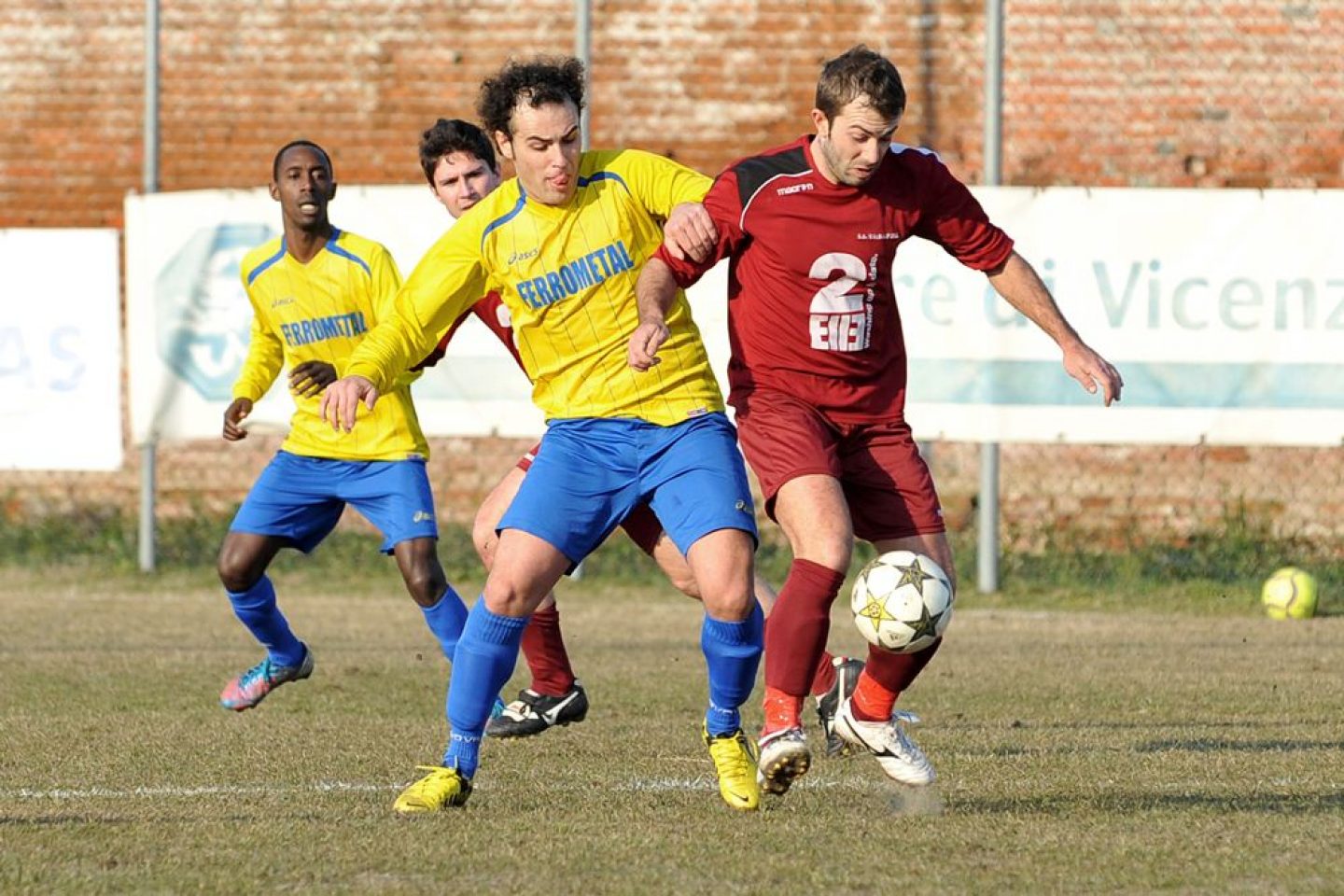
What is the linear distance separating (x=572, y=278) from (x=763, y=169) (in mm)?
618

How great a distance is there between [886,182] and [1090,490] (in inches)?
297

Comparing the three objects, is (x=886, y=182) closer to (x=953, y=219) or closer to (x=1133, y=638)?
(x=953, y=219)

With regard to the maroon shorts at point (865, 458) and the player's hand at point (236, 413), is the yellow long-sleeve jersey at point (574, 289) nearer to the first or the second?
the maroon shorts at point (865, 458)

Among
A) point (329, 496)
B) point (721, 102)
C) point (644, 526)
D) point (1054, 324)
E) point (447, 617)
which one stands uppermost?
point (721, 102)

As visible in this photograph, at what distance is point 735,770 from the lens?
18.1ft

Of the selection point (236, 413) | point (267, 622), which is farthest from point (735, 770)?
point (236, 413)

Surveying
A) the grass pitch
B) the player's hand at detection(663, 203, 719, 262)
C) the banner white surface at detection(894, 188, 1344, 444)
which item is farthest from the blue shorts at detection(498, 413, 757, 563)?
the banner white surface at detection(894, 188, 1344, 444)

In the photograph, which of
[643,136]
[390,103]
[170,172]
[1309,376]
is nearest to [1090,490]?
[1309,376]

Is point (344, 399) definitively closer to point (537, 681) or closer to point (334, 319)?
point (537, 681)

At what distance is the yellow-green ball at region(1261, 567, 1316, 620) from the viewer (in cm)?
1111

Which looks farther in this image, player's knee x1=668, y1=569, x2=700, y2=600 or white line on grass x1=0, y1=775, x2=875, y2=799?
player's knee x1=668, y1=569, x2=700, y2=600

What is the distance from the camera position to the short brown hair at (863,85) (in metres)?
5.41

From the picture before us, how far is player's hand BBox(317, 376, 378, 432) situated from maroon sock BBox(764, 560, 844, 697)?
1.23 meters

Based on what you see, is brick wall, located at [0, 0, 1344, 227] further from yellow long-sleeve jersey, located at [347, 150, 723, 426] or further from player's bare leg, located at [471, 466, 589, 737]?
yellow long-sleeve jersey, located at [347, 150, 723, 426]
